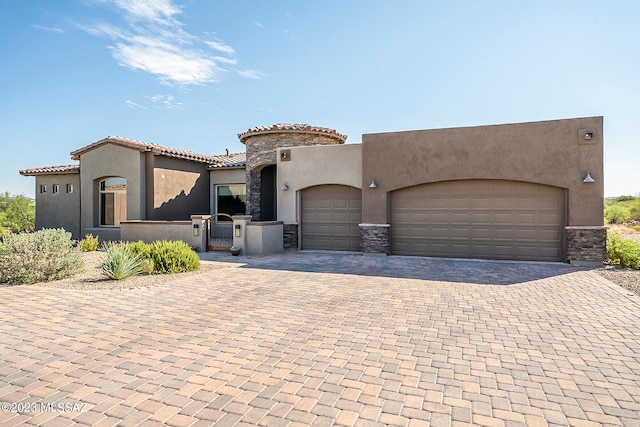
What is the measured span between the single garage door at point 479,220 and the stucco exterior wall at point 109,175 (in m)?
12.4

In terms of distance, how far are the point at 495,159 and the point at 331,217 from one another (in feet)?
22.0

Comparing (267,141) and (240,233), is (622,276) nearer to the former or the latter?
(240,233)

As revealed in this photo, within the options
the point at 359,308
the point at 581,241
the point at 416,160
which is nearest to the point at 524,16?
the point at 416,160

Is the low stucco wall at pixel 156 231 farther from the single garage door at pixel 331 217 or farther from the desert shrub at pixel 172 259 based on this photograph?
the single garage door at pixel 331 217

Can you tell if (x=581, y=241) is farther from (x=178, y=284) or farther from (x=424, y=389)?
(x=178, y=284)

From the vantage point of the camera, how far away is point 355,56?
563 inches

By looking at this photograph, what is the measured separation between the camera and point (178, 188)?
2009 centimetres

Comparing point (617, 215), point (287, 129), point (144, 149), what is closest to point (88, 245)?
point (144, 149)

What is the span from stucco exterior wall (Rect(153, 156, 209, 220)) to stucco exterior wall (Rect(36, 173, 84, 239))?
17.9 ft

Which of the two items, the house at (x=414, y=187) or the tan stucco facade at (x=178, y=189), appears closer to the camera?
the house at (x=414, y=187)

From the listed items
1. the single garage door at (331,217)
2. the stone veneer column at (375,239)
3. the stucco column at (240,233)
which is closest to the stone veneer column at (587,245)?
the stone veneer column at (375,239)

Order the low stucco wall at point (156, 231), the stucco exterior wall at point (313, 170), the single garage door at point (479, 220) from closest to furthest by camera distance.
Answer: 1. the single garage door at point (479, 220)
2. the stucco exterior wall at point (313, 170)
3. the low stucco wall at point (156, 231)

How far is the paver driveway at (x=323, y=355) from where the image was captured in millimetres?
3553

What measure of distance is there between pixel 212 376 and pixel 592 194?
12.9 m
